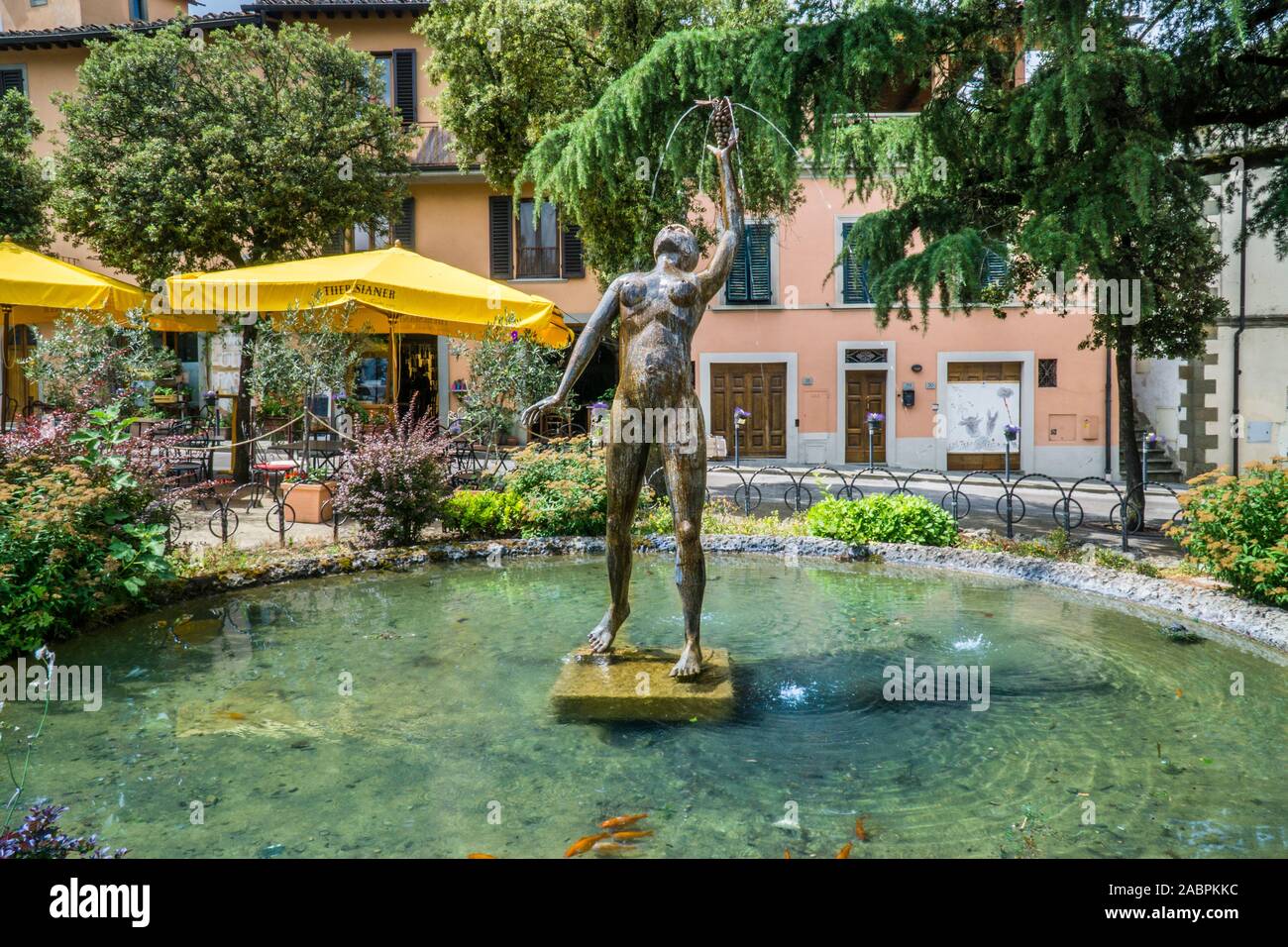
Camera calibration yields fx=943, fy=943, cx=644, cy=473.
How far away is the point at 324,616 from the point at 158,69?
1360 cm

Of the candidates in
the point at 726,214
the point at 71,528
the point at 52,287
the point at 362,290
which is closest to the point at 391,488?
the point at 71,528

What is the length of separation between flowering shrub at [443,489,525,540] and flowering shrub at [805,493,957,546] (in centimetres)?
291

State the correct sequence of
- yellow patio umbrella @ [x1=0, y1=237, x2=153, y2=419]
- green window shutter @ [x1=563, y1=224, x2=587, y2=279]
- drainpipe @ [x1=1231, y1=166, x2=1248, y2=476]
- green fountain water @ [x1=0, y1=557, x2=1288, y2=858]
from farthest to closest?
green window shutter @ [x1=563, y1=224, x2=587, y2=279], drainpipe @ [x1=1231, y1=166, x2=1248, y2=476], yellow patio umbrella @ [x1=0, y1=237, x2=153, y2=419], green fountain water @ [x1=0, y1=557, x2=1288, y2=858]

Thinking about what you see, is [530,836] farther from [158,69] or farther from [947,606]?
[158,69]

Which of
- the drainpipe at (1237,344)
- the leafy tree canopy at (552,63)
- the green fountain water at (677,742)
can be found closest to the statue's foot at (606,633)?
the green fountain water at (677,742)

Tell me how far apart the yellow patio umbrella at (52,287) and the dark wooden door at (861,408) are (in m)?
16.3

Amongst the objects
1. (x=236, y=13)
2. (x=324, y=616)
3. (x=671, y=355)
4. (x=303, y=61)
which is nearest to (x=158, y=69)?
(x=303, y=61)

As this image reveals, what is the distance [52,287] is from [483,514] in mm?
6680

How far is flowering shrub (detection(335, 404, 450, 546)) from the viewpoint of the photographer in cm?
860

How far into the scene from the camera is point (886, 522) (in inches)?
342

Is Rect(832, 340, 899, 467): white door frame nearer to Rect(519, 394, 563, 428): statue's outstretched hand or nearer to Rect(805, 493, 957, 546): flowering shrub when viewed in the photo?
Rect(805, 493, 957, 546): flowering shrub

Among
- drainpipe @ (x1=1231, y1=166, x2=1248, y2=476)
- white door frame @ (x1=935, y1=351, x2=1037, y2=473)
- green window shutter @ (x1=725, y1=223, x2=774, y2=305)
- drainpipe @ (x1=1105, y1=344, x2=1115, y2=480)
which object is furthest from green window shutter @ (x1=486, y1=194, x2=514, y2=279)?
drainpipe @ (x1=1231, y1=166, x2=1248, y2=476)

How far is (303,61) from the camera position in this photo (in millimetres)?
16750

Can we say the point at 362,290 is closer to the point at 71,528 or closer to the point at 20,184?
the point at 71,528
